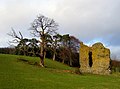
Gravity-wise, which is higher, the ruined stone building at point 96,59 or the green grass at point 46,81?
the ruined stone building at point 96,59

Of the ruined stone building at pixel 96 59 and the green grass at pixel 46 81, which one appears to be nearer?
the green grass at pixel 46 81

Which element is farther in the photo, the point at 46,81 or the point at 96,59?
the point at 96,59

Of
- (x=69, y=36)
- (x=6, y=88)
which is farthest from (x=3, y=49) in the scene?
(x=6, y=88)

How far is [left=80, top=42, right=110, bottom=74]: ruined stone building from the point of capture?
59.6 meters

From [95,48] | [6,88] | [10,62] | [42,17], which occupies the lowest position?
[6,88]

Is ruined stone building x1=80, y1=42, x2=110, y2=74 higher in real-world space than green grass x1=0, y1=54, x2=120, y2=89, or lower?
higher

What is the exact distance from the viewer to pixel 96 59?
6053 centimetres

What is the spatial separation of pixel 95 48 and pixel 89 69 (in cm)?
498

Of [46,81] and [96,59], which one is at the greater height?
[96,59]

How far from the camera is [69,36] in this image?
310ft

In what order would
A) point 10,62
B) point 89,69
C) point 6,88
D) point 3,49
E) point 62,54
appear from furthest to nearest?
point 3,49 < point 62,54 < point 89,69 < point 10,62 < point 6,88

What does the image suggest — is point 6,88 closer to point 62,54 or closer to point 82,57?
point 82,57

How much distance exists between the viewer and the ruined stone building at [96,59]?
59.6m

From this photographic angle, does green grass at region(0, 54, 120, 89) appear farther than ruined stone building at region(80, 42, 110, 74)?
No
